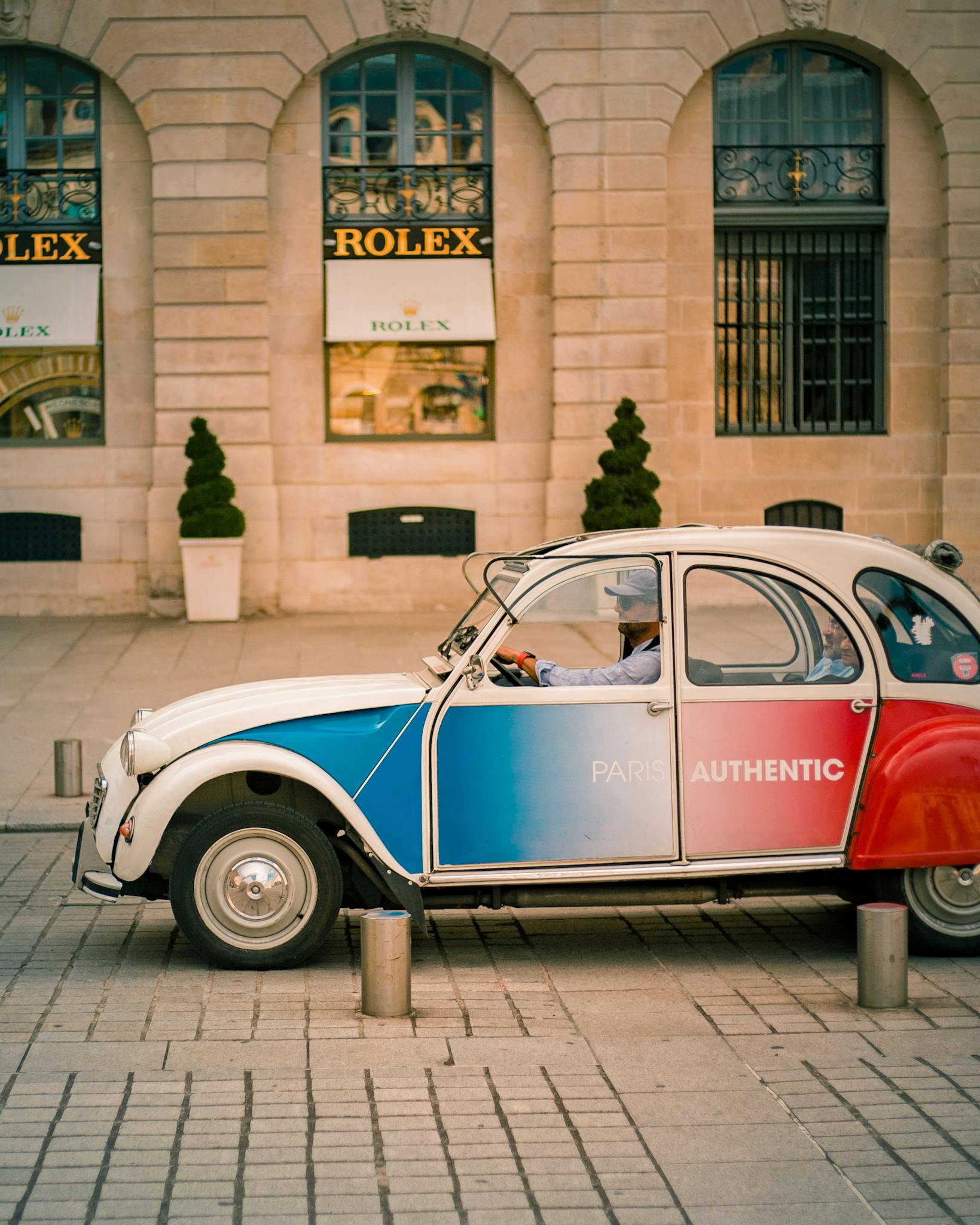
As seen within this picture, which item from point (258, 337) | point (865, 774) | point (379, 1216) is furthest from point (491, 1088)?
point (258, 337)

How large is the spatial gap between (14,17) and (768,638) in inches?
587

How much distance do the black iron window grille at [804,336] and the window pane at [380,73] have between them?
458cm

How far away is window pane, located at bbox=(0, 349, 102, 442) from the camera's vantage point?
18.9m

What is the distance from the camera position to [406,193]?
18766mm

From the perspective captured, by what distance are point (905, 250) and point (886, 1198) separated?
16.2 meters

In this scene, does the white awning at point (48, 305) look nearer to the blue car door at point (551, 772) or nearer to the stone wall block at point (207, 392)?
the stone wall block at point (207, 392)

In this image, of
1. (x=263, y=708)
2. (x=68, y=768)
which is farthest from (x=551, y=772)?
(x=68, y=768)

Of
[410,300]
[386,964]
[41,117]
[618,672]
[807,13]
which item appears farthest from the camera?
[41,117]

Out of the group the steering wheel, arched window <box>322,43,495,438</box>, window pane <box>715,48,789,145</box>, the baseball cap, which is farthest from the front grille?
window pane <box>715,48,789,145</box>

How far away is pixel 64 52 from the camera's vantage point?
1833cm

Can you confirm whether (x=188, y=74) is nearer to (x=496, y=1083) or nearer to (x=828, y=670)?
(x=828, y=670)

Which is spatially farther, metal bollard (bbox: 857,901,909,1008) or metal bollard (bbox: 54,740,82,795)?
metal bollard (bbox: 54,740,82,795)

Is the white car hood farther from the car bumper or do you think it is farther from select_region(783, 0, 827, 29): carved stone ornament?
select_region(783, 0, 827, 29): carved stone ornament

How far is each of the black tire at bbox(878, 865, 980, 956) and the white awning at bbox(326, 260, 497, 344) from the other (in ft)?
41.5
